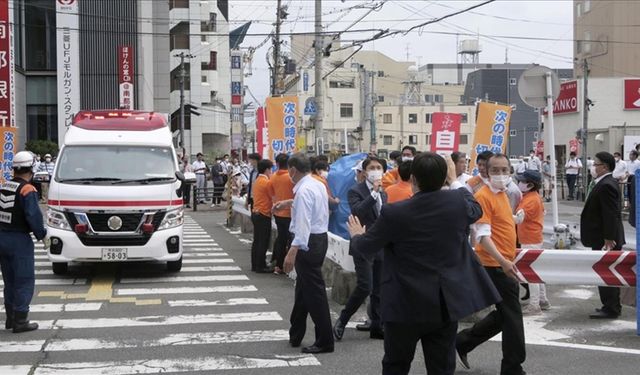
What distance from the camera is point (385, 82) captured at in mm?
93562

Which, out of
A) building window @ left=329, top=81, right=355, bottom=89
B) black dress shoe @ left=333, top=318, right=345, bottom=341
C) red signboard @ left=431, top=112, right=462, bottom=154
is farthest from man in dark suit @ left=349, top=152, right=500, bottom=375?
building window @ left=329, top=81, right=355, bottom=89

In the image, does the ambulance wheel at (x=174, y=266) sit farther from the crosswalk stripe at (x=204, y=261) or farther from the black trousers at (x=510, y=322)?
the black trousers at (x=510, y=322)

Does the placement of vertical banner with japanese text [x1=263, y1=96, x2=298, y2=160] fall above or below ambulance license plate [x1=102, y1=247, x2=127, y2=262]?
above

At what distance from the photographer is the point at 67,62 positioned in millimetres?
38531

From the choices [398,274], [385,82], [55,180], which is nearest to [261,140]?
[55,180]

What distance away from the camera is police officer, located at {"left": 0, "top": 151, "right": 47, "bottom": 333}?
8.71 meters

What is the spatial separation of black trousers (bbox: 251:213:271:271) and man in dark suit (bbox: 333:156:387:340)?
17.2 ft

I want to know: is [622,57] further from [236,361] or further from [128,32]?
[236,361]

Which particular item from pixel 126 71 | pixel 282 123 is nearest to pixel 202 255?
pixel 282 123

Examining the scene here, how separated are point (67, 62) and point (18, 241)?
3187 cm

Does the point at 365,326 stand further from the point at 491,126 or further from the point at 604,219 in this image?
the point at 491,126

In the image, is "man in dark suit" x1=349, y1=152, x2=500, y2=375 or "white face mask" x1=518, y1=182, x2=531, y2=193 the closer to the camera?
"man in dark suit" x1=349, y1=152, x2=500, y2=375

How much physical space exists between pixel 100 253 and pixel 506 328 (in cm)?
744

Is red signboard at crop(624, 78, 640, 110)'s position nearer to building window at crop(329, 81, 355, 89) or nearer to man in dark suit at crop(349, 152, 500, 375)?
building window at crop(329, 81, 355, 89)
